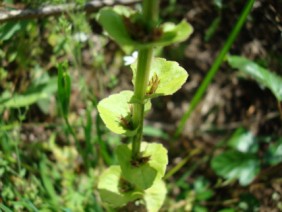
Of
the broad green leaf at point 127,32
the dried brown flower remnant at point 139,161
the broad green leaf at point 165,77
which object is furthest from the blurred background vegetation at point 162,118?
the broad green leaf at point 127,32

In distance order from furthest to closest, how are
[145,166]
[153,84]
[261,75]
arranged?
[261,75] < [145,166] < [153,84]

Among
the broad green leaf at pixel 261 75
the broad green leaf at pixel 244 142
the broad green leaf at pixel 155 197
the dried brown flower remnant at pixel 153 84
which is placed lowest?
the broad green leaf at pixel 244 142

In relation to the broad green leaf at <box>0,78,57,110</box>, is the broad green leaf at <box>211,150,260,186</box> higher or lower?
lower

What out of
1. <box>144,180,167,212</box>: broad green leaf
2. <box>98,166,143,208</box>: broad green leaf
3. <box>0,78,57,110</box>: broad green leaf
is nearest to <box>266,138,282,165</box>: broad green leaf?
<box>144,180,167,212</box>: broad green leaf

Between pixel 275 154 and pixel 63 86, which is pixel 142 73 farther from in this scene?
pixel 275 154

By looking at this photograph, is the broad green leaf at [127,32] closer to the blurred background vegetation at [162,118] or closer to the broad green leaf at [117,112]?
the broad green leaf at [117,112]

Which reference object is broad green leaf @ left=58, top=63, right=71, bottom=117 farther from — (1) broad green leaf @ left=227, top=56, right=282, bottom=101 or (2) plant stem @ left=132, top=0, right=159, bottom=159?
(1) broad green leaf @ left=227, top=56, right=282, bottom=101

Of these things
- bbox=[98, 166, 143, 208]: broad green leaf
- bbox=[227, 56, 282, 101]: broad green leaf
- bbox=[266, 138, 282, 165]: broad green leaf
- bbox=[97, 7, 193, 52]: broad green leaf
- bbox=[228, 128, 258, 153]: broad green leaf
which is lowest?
bbox=[228, 128, 258, 153]: broad green leaf

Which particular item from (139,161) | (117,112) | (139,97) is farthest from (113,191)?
(139,97)
